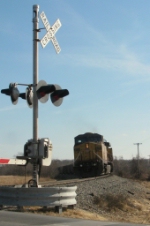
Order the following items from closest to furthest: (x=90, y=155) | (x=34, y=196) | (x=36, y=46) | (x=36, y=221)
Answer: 1. (x=36, y=221)
2. (x=34, y=196)
3. (x=36, y=46)
4. (x=90, y=155)

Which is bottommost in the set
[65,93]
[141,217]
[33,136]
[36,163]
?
[141,217]

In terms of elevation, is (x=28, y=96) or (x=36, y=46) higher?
(x=36, y=46)

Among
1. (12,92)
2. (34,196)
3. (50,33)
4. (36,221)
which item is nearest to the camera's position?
(36,221)

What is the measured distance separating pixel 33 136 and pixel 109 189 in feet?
38.7

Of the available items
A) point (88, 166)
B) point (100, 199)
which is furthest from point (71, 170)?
point (100, 199)

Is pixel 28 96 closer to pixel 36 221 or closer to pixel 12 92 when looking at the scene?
pixel 12 92

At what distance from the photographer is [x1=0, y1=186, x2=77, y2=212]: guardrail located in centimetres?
1056

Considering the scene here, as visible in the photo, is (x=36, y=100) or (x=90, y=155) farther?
(x=90, y=155)

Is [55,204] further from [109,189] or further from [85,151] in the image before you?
[85,151]

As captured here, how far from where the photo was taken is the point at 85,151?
34656 mm

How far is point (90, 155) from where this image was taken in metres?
34.6

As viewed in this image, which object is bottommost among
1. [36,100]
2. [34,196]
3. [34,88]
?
[34,196]

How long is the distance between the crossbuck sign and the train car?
2248 centimetres

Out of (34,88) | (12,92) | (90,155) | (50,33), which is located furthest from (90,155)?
(12,92)
